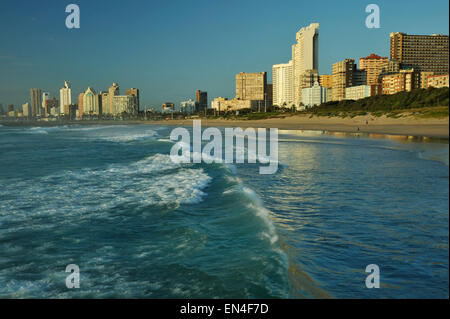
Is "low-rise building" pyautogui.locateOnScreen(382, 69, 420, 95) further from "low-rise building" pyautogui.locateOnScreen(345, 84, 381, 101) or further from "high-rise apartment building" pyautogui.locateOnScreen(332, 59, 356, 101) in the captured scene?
"high-rise apartment building" pyautogui.locateOnScreen(332, 59, 356, 101)

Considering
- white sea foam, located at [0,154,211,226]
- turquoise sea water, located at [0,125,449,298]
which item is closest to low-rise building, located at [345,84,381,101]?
white sea foam, located at [0,154,211,226]

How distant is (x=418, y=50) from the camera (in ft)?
599

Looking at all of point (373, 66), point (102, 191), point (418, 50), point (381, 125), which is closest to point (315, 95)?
point (373, 66)

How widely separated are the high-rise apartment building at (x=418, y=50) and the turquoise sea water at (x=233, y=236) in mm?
190204

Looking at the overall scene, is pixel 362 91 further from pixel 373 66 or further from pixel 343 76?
pixel 373 66

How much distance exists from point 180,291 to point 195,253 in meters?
1.73

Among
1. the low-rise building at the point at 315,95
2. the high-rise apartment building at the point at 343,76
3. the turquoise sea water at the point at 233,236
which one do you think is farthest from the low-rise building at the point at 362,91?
the turquoise sea water at the point at 233,236

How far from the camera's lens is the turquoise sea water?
18.9 ft

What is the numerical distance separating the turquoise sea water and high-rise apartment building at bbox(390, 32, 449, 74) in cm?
19020

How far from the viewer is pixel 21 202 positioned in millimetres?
12320
